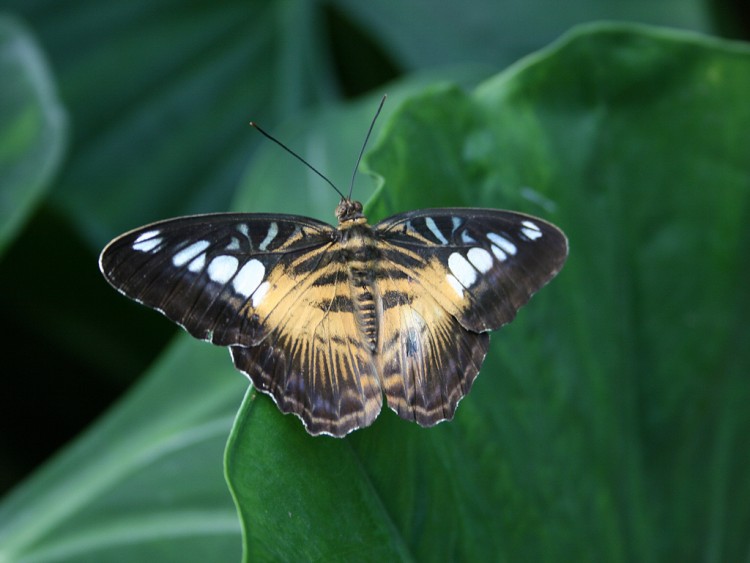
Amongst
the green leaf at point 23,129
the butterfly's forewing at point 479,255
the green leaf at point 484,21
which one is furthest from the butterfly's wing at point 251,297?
the green leaf at point 484,21

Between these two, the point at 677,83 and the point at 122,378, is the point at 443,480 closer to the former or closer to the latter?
the point at 677,83

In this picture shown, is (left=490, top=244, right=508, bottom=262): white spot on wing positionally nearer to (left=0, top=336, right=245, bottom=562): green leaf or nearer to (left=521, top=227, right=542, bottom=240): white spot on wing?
(left=521, top=227, right=542, bottom=240): white spot on wing

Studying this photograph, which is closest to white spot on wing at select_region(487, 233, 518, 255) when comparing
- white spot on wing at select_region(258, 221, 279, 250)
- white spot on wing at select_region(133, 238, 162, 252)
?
white spot on wing at select_region(258, 221, 279, 250)

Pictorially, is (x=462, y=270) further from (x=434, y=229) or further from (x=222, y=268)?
(x=222, y=268)

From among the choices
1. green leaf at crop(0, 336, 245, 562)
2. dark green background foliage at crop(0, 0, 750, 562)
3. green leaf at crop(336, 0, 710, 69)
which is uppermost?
green leaf at crop(336, 0, 710, 69)

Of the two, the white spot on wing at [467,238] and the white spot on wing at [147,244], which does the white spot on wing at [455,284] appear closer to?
the white spot on wing at [467,238]

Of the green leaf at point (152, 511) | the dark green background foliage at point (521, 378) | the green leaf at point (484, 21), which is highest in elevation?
the green leaf at point (484, 21)

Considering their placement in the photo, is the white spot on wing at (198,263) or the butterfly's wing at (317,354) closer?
the butterfly's wing at (317,354)

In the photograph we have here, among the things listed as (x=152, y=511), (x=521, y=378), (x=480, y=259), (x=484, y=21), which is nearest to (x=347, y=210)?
(x=480, y=259)
